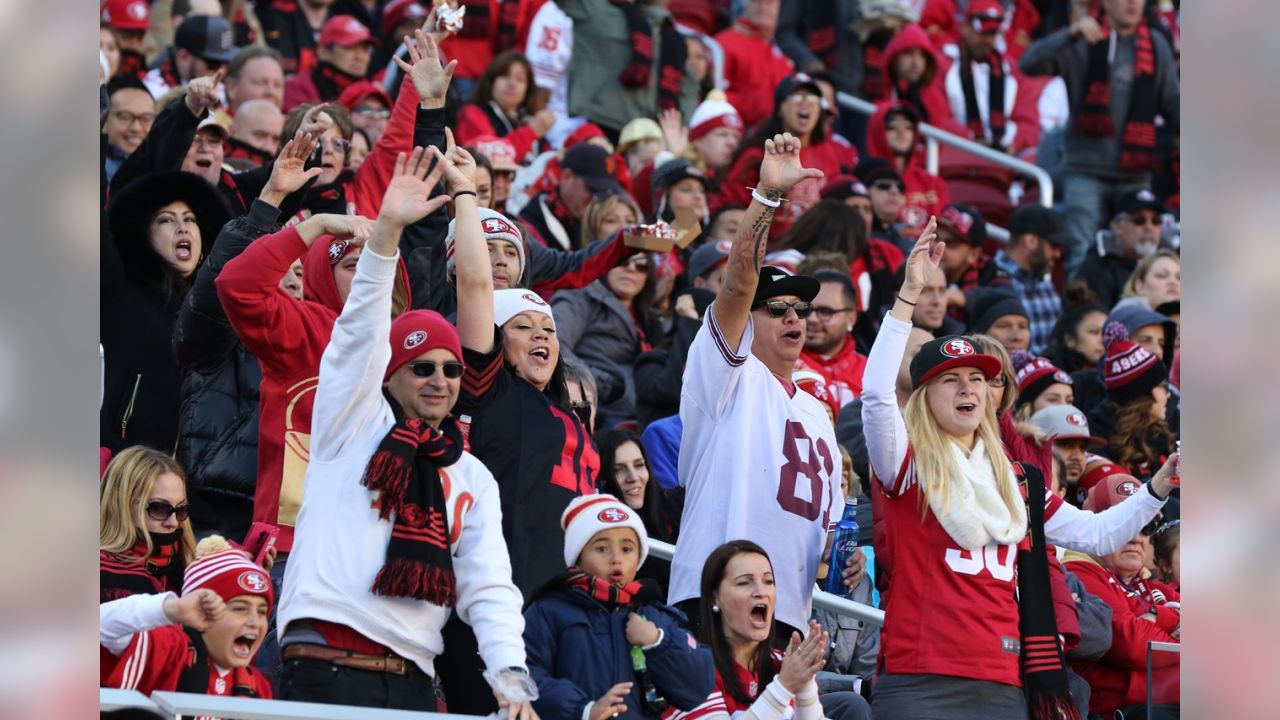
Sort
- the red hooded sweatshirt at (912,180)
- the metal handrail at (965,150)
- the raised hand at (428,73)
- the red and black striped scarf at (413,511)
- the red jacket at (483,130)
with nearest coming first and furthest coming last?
the red and black striped scarf at (413,511), the raised hand at (428,73), the red jacket at (483,130), the red hooded sweatshirt at (912,180), the metal handrail at (965,150)

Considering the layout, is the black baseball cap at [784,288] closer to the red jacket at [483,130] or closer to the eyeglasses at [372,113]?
the eyeglasses at [372,113]

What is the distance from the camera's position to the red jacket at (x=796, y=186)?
1127 cm

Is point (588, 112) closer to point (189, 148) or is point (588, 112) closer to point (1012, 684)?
point (189, 148)

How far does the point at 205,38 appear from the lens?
35.9ft

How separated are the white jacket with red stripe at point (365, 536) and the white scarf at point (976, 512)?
162 cm

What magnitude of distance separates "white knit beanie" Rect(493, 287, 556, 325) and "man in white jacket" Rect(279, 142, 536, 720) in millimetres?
1187

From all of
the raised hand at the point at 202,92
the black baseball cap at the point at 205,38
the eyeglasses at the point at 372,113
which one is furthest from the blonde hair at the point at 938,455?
the black baseball cap at the point at 205,38

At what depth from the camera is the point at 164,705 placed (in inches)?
166

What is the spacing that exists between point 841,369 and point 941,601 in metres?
3.28

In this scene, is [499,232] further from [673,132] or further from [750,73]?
[750,73]

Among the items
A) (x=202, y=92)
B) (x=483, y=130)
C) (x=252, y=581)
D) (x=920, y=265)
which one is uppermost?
(x=483, y=130)

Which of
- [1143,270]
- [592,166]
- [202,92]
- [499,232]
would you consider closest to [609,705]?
[499,232]

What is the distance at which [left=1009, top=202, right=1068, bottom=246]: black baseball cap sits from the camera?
12.5 meters
